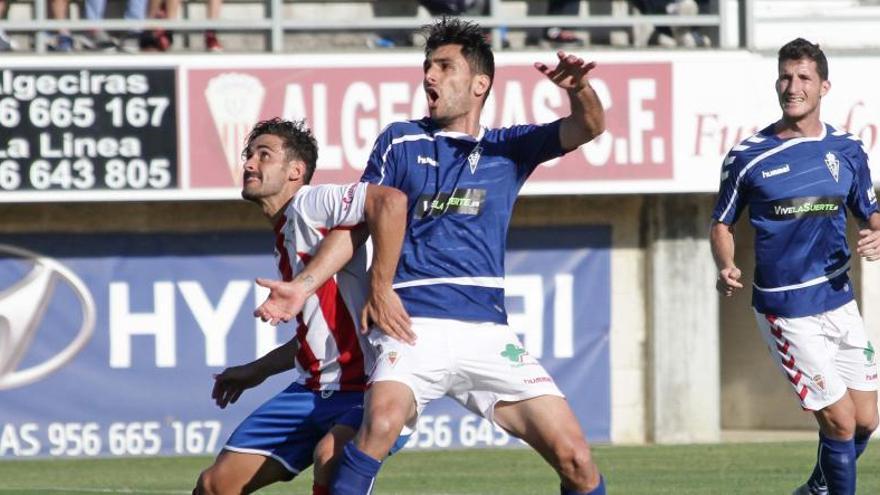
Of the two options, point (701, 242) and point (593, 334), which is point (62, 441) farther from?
point (701, 242)

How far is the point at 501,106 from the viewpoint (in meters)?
14.0

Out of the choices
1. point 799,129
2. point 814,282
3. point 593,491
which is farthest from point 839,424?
point 593,491

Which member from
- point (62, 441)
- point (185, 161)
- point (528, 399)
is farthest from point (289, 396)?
point (62, 441)

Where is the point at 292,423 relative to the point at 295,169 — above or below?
below

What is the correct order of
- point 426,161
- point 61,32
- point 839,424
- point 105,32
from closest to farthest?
point 426,161, point 839,424, point 61,32, point 105,32

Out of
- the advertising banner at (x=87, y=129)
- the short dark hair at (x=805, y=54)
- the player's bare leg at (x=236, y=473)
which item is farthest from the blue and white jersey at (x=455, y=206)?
the advertising banner at (x=87, y=129)

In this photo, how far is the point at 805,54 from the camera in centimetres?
810

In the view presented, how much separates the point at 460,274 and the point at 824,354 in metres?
Answer: 2.33

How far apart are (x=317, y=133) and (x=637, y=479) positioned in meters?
4.24

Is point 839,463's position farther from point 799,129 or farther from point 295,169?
point 295,169

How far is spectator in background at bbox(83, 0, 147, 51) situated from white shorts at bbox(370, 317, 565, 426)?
8606 millimetres

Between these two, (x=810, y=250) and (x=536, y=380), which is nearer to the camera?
(x=536, y=380)

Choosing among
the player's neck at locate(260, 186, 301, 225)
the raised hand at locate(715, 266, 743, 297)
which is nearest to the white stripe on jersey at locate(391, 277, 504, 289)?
the player's neck at locate(260, 186, 301, 225)

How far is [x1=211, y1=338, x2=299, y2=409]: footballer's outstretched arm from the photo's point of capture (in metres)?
6.96
